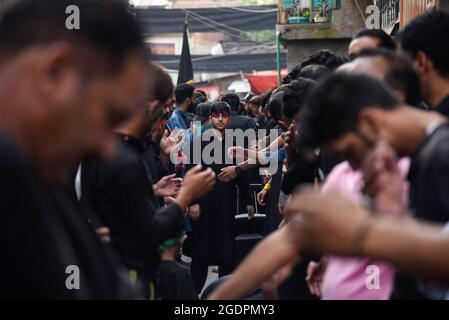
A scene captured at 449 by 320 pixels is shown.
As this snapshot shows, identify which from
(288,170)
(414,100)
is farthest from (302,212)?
(288,170)

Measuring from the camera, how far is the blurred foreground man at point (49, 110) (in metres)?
1.69

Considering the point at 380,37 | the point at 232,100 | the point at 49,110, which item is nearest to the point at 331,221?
the point at 49,110

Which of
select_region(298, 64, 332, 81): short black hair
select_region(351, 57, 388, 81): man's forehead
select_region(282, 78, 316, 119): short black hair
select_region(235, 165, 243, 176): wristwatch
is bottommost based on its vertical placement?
select_region(235, 165, 243, 176): wristwatch

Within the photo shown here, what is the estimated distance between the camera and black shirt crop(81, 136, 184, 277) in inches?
159

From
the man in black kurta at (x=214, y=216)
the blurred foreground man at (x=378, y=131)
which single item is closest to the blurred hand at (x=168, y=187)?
the blurred foreground man at (x=378, y=131)

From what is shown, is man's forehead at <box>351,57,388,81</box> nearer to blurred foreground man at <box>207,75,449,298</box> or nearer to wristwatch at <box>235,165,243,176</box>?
blurred foreground man at <box>207,75,449,298</box>

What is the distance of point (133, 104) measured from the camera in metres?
2.01

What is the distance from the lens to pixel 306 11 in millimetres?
18828

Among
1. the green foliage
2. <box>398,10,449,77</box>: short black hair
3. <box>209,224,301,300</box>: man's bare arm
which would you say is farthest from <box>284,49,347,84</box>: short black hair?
the green foliage

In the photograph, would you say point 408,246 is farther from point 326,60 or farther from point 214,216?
point 214,216

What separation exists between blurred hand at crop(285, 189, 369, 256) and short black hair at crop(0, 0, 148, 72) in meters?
0.56

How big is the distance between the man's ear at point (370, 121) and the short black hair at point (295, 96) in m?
2.43

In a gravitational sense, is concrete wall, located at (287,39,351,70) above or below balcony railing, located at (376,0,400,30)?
below

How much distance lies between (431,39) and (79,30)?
2336mm
